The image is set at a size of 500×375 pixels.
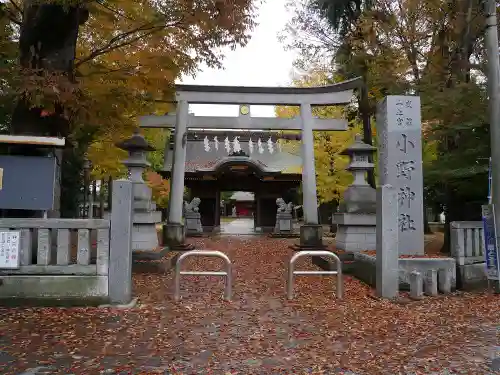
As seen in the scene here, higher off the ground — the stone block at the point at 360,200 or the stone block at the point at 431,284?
the stone block at the point at 360,200

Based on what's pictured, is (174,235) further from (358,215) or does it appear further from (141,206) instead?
(358,215)

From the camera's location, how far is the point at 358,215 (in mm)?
12086

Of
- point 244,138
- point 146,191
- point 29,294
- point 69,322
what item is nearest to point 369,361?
point 69,322

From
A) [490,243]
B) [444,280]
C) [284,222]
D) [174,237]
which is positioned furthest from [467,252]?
[284,222]

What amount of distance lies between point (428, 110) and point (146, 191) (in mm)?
8527

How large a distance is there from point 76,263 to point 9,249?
3.40 ft

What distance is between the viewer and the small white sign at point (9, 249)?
6.64 meters

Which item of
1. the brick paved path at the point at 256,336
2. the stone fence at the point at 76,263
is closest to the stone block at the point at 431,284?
the brick paved path at the point at 256,336

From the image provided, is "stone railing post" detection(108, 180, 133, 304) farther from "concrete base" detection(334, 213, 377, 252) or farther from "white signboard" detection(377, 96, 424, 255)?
"concrete base" detection(334, 213, 377, 252)

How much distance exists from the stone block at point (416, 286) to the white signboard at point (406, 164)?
5.64 feet

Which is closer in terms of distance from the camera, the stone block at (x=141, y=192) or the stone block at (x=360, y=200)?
the stone block at (x=141, y=192)

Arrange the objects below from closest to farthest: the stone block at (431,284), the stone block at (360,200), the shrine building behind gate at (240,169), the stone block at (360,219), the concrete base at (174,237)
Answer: the stone block at (431,284), the stone block at (360,219), the stone block at (360,200), the concrete base at (174,237), the shrine building behind gate at (240,169)

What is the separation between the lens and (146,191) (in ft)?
40.7

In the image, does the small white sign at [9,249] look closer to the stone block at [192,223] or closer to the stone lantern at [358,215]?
the stone lantern at [358,215]
